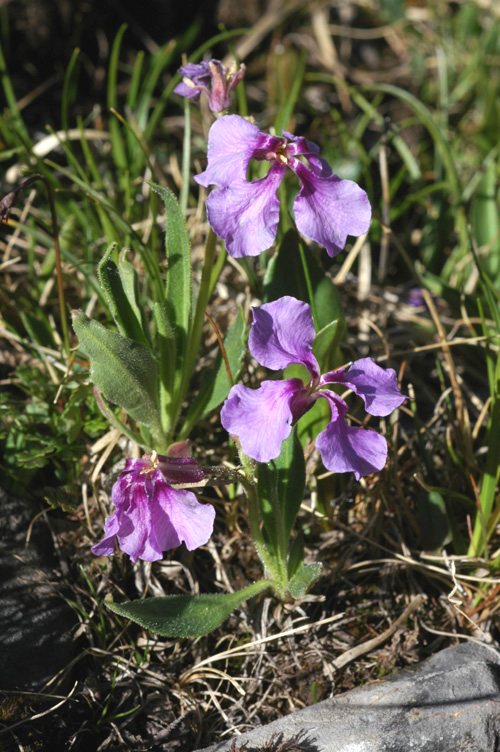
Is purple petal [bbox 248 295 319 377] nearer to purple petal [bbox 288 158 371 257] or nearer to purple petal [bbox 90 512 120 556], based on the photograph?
purple petal [bbox 288 158 371 257]

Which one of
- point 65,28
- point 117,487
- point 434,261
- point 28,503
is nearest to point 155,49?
point 65,28

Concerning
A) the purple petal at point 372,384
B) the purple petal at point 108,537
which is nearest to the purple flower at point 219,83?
the purple petal at point 372,384

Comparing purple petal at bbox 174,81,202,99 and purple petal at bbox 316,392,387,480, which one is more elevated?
purple petal at bbox 174,81,202,99

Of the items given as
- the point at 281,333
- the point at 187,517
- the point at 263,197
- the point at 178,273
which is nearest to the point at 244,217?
the point at 263,197

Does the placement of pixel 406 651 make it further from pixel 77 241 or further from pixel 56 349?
pixel 77 241

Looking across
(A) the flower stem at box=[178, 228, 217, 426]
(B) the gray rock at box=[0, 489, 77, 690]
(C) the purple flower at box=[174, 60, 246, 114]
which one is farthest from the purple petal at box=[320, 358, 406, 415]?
(B) the gray rock at box=[0, 489, 77, 690]

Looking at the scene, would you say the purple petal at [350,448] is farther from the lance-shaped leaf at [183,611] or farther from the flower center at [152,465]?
the lance-shaped leaf at [183,611]
